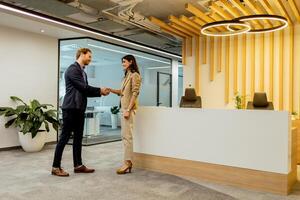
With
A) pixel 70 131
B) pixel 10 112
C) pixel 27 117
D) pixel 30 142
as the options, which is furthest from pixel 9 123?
pixel 70 131

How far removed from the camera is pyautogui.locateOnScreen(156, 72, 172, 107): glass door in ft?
31.0

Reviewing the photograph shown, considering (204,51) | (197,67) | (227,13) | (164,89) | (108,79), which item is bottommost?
(164,89)

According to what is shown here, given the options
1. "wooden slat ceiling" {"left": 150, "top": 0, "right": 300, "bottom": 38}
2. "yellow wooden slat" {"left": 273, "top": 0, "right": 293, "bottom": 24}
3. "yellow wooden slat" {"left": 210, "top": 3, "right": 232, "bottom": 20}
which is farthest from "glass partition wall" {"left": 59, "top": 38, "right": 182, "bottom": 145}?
"yellow wooden slat" {"left": 273, "top": 0, "right": 293, "bottom": 24}

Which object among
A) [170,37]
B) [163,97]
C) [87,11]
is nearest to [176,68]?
[163,97]

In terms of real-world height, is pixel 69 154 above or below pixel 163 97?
below

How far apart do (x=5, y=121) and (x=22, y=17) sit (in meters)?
2.05

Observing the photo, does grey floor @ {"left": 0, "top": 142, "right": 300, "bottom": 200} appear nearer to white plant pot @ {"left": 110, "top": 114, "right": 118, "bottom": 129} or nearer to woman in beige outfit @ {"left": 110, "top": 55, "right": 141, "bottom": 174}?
woman in beige outfit @ {"left": 110, "top": 55, "right": 141, "bottom": 174}

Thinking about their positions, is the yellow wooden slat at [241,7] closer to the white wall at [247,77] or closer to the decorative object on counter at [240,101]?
the white wall at [247,77]

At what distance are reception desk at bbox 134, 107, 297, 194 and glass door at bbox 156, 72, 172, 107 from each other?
5.37 m

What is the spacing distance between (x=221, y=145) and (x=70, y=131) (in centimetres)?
190

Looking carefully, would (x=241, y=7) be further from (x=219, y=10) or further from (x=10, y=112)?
(x=10, y=112)

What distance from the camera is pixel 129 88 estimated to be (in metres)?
3.81

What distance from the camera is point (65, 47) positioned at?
7012 mm

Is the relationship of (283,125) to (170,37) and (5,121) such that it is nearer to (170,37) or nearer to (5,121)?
(170,37)
